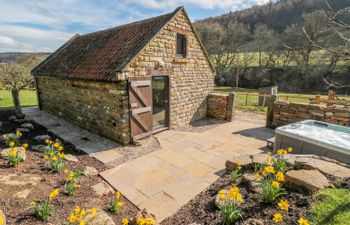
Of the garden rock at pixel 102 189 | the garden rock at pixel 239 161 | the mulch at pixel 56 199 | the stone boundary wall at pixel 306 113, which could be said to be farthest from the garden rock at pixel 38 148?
the stone boundary wall at pixel 306 113

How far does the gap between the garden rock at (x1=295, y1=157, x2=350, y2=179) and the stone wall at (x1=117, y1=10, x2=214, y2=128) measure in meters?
5.17

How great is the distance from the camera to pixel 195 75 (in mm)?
9203

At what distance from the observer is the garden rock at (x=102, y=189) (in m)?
4.03

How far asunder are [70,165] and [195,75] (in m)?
6.52

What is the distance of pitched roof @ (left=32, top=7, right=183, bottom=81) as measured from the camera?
6523 millimetres

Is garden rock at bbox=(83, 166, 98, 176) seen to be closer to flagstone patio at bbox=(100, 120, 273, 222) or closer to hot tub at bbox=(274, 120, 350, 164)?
flagstone patio at bbox=(100, 120, 273, 222)

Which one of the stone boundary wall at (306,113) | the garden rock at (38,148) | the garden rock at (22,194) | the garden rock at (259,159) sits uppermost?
the stone boundary wall at (306,113)

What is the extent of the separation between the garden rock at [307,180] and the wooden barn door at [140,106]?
4.81 meters

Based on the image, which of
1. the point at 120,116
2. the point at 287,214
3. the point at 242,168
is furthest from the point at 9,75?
the point at 287,214

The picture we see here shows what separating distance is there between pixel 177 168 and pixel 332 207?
11.0ft

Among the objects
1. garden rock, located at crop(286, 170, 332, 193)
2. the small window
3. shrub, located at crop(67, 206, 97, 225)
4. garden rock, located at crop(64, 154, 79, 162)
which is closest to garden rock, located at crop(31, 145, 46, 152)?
garden rock, located at crop(64, 154, 79, 162)

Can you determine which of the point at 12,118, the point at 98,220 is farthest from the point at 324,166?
the point at 12,118

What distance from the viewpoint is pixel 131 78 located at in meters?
6.21

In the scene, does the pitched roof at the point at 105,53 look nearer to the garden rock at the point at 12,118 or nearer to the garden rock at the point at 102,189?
the garden rock at the point at 12,118
